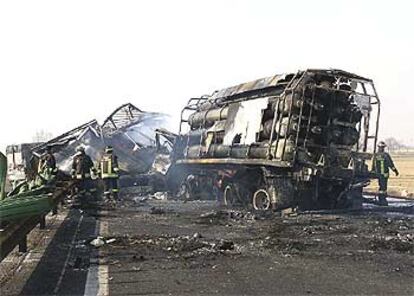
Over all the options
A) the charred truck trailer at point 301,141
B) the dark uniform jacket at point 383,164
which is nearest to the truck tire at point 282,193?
the charred truck trailer at point 301,141

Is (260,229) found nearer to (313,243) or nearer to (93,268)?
(313,243)

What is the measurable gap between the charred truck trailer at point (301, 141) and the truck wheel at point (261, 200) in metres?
0.02

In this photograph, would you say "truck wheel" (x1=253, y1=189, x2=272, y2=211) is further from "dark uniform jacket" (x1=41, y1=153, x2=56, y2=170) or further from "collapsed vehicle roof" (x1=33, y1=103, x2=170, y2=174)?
"collapsed vehicle roof" (x1=33, y1=103, x2=170, y2=174)

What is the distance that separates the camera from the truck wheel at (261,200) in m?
13.0

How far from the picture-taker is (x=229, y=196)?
15.4 meters

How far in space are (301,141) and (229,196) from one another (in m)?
3.44

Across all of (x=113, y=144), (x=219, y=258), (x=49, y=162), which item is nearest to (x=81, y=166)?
(x=49, y=162)

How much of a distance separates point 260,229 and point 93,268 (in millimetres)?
4049

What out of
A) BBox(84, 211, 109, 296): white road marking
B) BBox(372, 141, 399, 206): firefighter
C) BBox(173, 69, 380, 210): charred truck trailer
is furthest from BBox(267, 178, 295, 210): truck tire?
BBox(84, 211, 109, 296): white road marking

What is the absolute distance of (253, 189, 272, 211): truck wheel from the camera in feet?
42.7

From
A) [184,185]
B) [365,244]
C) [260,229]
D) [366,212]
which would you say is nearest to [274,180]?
[366,212]

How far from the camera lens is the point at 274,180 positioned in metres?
12.7

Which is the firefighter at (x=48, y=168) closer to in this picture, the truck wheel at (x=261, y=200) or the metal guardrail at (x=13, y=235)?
the truck wheel at (x=261, y=200)

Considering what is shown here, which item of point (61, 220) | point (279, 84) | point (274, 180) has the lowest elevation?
point (61, 220)
